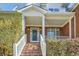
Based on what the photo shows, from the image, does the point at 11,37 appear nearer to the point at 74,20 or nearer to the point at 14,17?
the point at 14,17

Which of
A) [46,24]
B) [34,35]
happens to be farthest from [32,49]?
[46,24]

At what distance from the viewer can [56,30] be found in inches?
237

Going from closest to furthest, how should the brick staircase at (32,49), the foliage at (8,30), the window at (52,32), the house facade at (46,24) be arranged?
the foliage at (8,30), the brick staircase at (32,49), the window at (52,32), the house facade at (46,24)

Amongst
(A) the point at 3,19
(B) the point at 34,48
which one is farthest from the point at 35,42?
(A) the point at 3,19

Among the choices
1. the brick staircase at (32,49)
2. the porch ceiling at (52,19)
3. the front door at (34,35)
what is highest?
the porch ceiling at (52,19)

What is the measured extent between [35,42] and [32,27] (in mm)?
420

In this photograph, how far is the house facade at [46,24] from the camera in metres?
5.93

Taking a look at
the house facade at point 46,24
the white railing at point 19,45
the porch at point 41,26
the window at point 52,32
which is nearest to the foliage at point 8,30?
the white railing at point 19,45

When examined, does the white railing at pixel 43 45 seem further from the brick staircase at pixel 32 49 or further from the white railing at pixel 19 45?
the white railing at pixel 19 45

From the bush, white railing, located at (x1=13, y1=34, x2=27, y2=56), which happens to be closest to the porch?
white railing, located at (x1=13, y1=34, x2=27, y2=56)

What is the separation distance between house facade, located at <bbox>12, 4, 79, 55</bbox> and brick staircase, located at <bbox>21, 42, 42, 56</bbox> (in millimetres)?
112

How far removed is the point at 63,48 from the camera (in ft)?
18.0

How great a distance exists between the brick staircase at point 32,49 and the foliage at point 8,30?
15.8 inches

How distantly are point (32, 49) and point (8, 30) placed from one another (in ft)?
2.75
